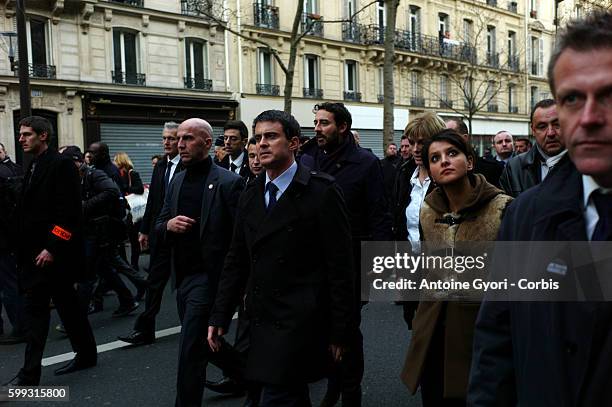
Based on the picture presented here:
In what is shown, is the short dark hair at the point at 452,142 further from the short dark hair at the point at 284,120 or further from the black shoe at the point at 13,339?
the black shoe at the point at 13,339

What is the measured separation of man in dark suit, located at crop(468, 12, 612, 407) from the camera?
1.49m

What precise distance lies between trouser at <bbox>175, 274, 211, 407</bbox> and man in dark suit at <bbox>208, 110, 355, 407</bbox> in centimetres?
91

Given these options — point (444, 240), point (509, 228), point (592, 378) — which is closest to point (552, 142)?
point (444, 240)

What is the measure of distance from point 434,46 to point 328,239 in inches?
1246

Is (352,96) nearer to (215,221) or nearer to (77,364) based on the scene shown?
(77,364)

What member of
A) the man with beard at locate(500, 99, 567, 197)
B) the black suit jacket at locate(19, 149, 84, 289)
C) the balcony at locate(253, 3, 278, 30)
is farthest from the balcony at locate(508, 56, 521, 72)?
the black suit jacket at locate(19, 149, 84, 289)

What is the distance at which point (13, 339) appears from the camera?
6.30 meters

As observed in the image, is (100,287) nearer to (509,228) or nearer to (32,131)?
(32,131)

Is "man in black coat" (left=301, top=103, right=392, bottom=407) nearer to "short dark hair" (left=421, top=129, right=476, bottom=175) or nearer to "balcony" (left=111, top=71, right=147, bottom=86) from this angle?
"short dark hair" (left=421, top=129, right=476, bottom=175)

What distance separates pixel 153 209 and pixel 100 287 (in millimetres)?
2046

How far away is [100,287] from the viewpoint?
7719 millimetres

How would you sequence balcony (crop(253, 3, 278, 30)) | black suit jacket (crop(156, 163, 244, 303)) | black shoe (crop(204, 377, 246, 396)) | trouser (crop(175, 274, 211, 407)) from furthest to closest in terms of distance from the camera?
1. balcony (crop(253, 3, 278, 30))
2. black shoe (crop(204, 377, 246, 396))
3. black suit jacket (crop(156, 163, 244, 303))
4. trouser (crop(175, 274, 211, 407))

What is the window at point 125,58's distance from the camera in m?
21.0

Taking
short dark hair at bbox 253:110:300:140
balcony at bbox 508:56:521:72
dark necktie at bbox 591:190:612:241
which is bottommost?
dark necktie at bbox 591:190:612:241
